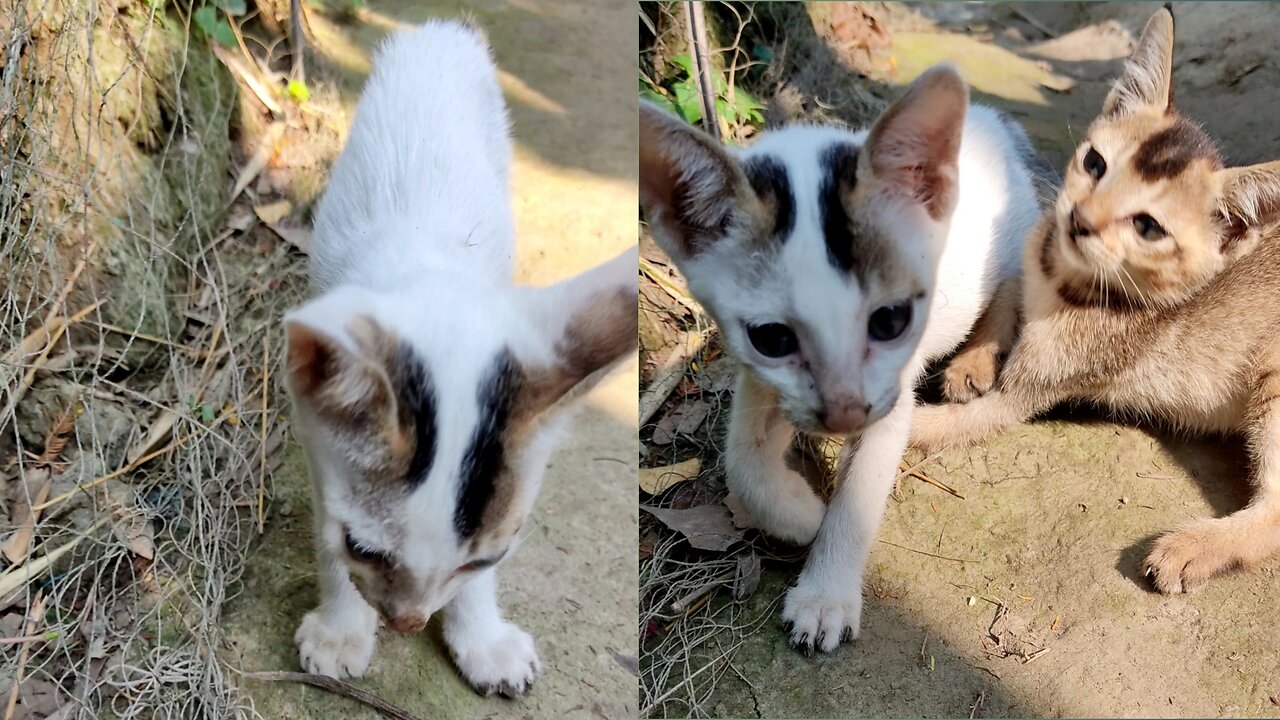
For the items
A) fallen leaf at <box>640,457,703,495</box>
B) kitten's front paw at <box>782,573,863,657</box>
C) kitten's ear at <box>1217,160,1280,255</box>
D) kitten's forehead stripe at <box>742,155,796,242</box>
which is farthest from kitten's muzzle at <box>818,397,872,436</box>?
kitten's ear at <box>1217,160,1280,255</box>

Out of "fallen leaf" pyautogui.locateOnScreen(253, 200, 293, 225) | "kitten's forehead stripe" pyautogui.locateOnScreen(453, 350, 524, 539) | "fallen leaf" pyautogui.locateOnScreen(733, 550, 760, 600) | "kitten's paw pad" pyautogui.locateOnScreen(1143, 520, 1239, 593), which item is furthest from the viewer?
"fallen leaf" pyautogui.locateOnScreen(253, 200, 293, 225)

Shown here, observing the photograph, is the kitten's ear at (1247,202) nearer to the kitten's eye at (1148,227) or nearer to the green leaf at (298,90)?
the kitten's eye at (1148,227)

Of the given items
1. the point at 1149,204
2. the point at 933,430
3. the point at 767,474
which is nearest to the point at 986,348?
the point at 933,430

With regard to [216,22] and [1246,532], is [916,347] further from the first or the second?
[216,22]

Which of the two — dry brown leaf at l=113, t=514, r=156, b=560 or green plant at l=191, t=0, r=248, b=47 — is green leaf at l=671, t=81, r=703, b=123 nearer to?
green plant at l=191, t=0, r=248, b=47

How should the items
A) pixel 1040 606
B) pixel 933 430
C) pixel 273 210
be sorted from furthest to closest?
pixel 273 210, pixel 933 430, pixel 1040 606

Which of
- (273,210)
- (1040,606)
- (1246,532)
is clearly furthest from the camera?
(273,210)

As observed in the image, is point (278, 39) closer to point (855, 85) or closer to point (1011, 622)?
point (855, 85)
